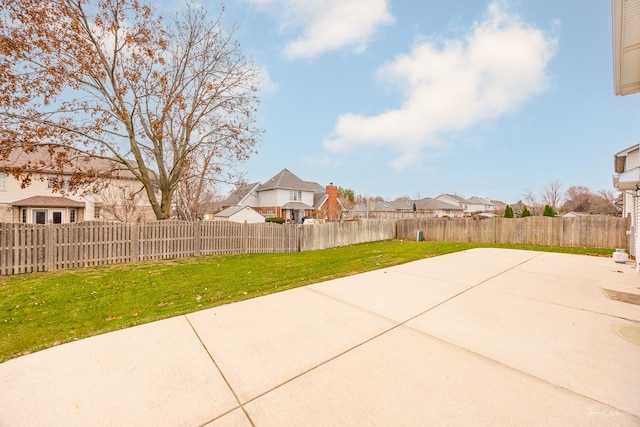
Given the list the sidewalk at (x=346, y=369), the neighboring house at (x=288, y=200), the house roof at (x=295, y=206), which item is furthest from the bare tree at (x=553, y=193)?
the sidewalk at (x=346, y=369)

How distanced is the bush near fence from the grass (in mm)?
742

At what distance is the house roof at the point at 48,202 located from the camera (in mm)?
20000

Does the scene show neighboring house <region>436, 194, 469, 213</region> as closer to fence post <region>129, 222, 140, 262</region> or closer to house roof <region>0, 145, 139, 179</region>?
house roof <region>0, 145, 139, 179</region>

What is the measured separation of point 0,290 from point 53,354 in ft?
15.5

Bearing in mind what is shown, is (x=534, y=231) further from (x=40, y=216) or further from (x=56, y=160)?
(x=40, y=216)

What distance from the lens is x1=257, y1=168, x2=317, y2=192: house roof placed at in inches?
1377

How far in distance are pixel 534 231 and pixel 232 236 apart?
15.3 metres

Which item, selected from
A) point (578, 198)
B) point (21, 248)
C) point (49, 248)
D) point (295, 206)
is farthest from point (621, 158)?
point (578, 198)

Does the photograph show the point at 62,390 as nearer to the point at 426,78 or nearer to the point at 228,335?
the point at 228,335

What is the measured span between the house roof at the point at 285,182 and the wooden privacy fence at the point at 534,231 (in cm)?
2055

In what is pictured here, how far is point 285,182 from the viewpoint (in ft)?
116

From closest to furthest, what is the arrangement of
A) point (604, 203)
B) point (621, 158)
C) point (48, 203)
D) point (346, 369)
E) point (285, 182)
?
point (346, 369)
point (621, 158)
point (48, 203)
point (285, 182)
point (604, 203)

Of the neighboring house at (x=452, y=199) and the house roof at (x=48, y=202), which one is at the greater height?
the neighboring house at (x=452, y=199)

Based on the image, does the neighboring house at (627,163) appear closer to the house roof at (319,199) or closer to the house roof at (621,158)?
the house roof at (621,158)
